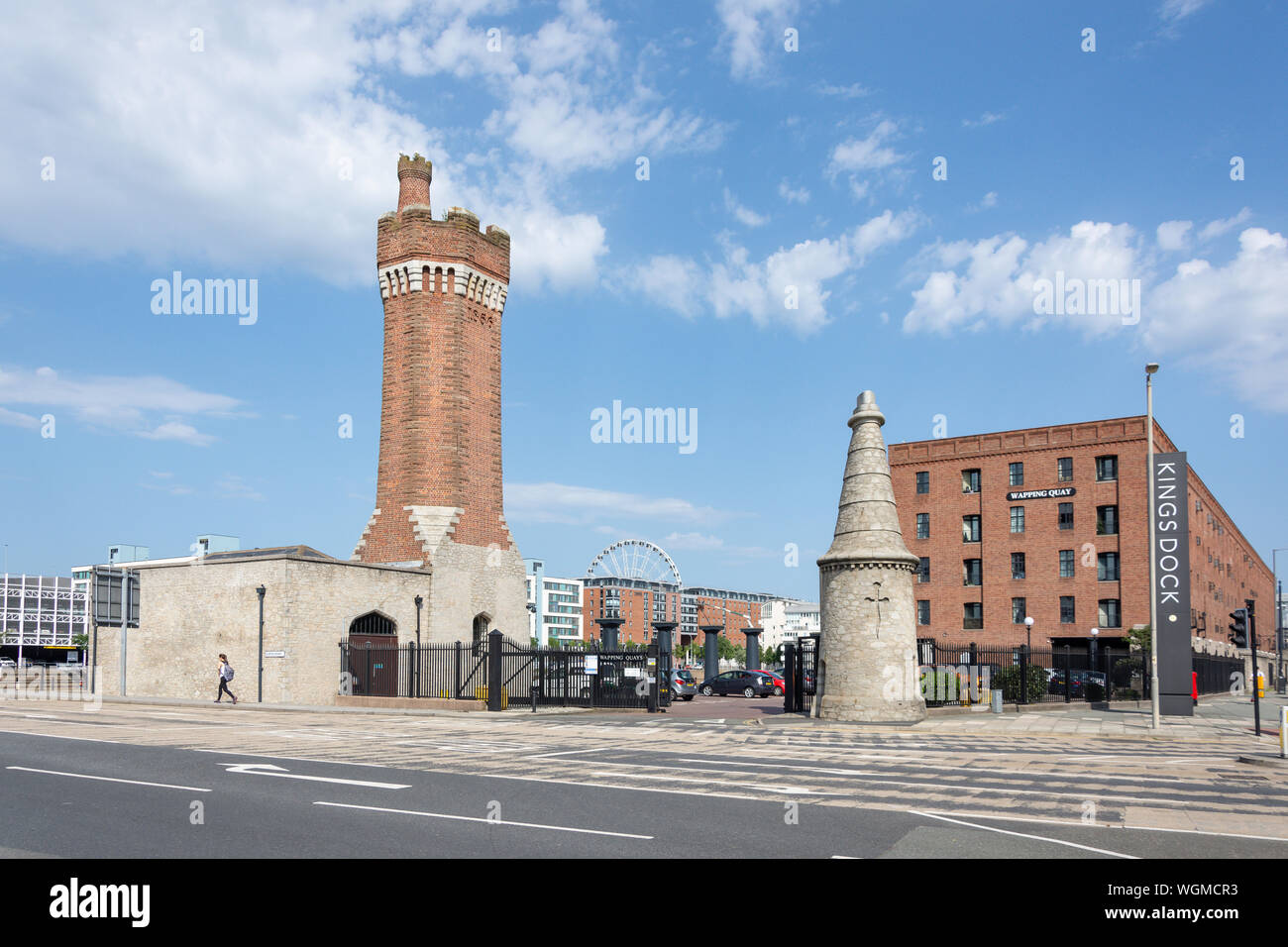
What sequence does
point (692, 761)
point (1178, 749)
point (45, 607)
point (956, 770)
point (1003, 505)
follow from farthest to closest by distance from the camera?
point (45, 607) → point (1003, 505) → point (1178, 749) → point (692, 761) → point (956, 770)

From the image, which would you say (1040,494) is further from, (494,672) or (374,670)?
(374,670)

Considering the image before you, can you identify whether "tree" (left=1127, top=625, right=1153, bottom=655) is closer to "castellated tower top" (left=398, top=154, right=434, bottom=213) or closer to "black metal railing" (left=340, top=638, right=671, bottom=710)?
"black metal railing" (left=340, top=638, right=671, bottom=710)

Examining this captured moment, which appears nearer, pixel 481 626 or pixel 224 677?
pixel 224 677

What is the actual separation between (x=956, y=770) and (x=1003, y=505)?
44.8 metres

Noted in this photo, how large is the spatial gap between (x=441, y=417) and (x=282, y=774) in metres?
27.3

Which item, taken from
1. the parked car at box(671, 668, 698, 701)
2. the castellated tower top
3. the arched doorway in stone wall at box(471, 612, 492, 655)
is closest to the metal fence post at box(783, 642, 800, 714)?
the parked car at box(671, 668, 698, 701)

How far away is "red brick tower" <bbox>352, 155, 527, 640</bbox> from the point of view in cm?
3925

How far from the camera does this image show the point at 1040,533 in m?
55.2

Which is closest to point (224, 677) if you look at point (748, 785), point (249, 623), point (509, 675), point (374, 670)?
point (249, 623)

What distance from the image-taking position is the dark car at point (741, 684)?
144 feet
